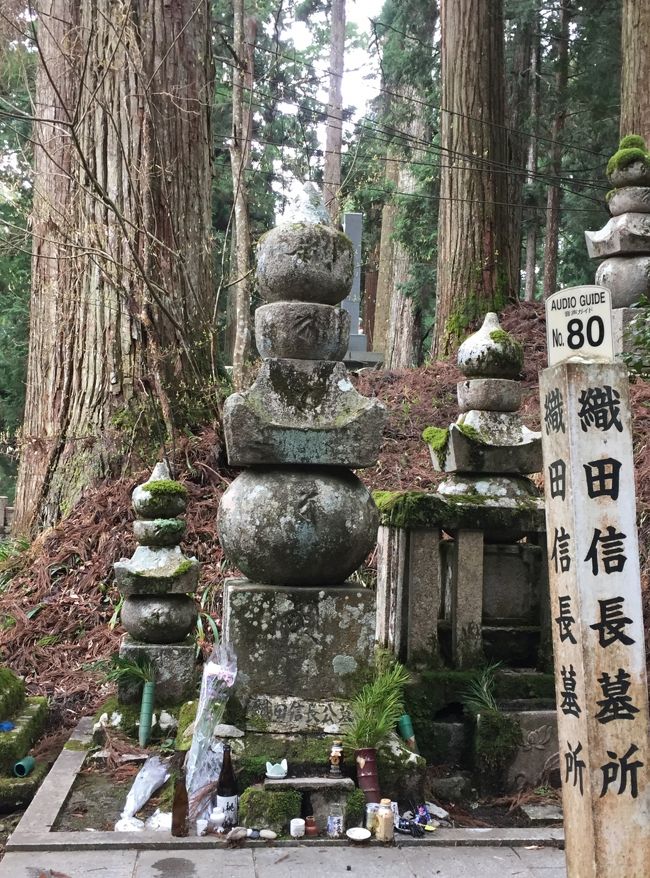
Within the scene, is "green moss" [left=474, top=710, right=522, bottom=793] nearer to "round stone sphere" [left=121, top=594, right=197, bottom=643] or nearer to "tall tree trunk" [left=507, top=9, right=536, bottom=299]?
"round stone sphere" [left=121, top=594, right=197, bottom=643]

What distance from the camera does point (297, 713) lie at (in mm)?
3783

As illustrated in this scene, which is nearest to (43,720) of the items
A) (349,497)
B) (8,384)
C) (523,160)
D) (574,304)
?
(349,497)

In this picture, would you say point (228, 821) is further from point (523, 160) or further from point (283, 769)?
point (523, 160)

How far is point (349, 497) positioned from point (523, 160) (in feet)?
44.7

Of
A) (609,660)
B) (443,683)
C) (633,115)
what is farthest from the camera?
(633,115)

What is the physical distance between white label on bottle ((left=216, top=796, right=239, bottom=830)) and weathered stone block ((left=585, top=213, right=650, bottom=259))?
7.04 meters

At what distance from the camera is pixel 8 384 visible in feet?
51.8

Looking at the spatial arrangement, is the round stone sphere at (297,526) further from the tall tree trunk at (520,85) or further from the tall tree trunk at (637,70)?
the tall tree trunk at (520,85)

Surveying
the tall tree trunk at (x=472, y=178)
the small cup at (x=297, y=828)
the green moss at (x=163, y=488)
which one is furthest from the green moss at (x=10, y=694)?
the tall tree trunk at (x=472, y=178)

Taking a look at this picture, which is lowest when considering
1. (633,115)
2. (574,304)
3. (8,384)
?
(574,304)

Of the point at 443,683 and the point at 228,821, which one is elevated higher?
the point at 443,683

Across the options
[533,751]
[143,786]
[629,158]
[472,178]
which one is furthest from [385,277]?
[143,786]

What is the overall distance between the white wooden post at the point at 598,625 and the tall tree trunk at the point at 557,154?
43.2ft

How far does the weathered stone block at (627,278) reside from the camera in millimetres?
8375
